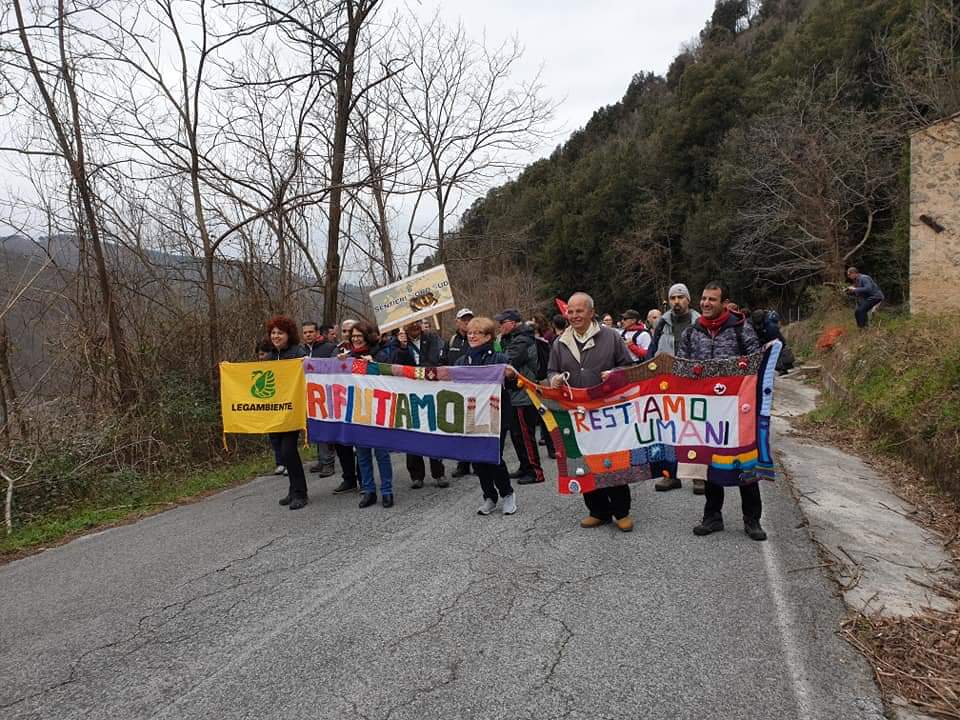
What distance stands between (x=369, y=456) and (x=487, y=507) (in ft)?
5.04

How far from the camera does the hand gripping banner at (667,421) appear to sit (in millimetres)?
5465

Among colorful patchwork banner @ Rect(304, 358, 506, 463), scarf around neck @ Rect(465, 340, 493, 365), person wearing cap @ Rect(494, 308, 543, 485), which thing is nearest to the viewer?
colorful patchwork banner @ Rect(304, 358, 506, 463)

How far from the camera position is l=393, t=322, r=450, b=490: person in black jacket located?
8133 millimetres

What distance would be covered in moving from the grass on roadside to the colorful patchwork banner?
2.31m

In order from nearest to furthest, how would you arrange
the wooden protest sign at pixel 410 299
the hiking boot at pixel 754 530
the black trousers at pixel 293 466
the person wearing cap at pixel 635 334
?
the hiking boot at pixel 754 530
the black trousers at pixel 293 466
the wooden protest sign at pixel 410 299
the person wearing cap at pixel 635 334

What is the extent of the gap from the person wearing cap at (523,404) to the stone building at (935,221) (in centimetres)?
1466

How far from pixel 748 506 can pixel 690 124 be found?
145ft

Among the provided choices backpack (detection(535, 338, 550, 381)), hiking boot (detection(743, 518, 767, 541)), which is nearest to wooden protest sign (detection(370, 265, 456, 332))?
backpack (detection(535, 338, 550, 381))

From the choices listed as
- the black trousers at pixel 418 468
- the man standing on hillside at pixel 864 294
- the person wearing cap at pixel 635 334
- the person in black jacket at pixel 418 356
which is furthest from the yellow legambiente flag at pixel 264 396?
the man standing on hillside at pixel 864 294

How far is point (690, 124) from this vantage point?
44.7 meters

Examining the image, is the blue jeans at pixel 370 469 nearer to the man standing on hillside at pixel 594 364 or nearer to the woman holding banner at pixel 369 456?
the woman holding banner at pixel 369 456

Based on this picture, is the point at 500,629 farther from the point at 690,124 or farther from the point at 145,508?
the point at 690,124

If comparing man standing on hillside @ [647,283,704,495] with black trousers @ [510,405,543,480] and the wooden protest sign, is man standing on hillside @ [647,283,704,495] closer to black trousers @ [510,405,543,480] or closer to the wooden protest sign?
black trousers @ [510,405,543,480]

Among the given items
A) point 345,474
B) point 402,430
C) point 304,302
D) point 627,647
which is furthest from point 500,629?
point 304,302
